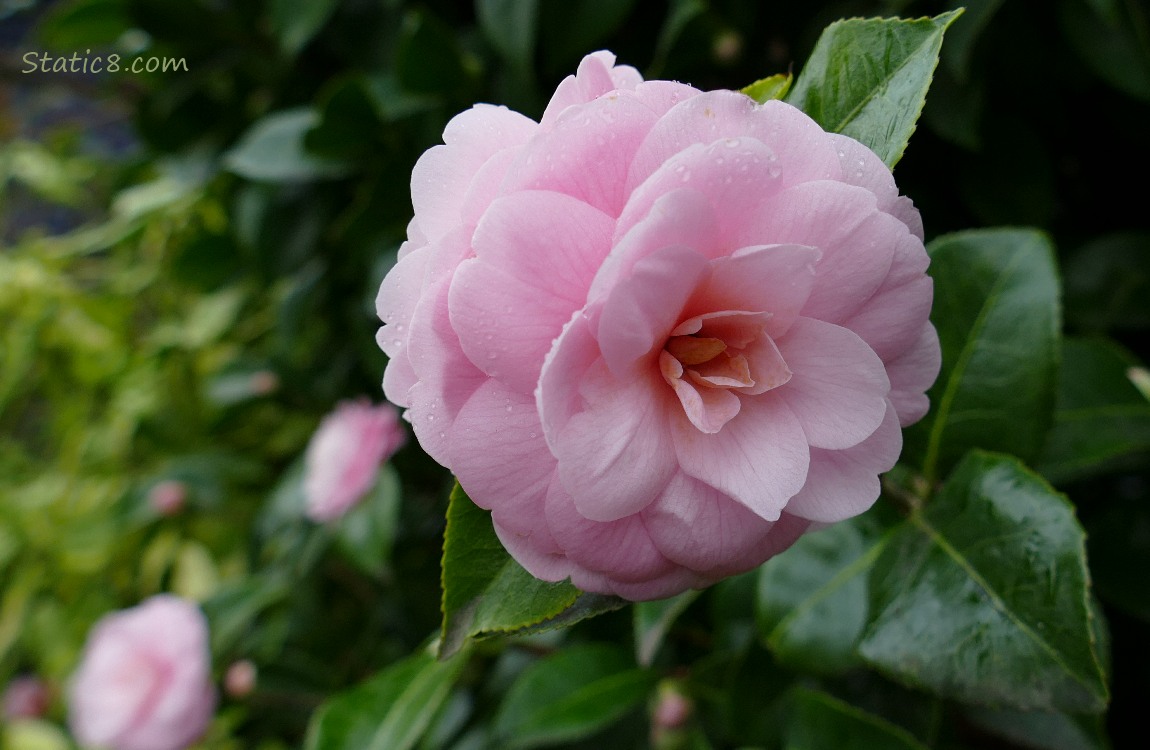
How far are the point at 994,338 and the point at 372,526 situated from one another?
2.32 feet

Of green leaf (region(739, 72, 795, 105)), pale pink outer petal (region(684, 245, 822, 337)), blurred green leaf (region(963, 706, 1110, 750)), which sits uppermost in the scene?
green leaf (region(739, 72, 795, 105))

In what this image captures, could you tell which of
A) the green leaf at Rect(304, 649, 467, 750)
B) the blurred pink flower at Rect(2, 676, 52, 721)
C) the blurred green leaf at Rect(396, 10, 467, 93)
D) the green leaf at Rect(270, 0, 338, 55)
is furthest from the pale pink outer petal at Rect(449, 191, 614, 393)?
the blurred pink flower at Rect(2, 676, 52, 721)

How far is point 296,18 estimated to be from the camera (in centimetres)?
99

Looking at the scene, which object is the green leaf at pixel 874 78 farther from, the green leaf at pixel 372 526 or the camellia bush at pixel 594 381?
the green leaf at pixel 372 526

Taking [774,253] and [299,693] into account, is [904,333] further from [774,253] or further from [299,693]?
[299,693]

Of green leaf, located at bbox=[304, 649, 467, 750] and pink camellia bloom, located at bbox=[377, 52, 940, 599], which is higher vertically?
pink camellia bloom, located at bbox=[377, 52, 940, 599]

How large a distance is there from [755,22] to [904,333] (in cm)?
65

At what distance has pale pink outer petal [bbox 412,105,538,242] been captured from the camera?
1.26 feet

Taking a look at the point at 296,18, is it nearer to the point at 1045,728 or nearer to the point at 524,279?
the point at 524,279

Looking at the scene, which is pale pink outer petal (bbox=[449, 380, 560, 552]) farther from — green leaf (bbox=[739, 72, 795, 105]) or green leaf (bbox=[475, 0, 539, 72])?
green leaf (bbox=[475, 0, 539, 72])

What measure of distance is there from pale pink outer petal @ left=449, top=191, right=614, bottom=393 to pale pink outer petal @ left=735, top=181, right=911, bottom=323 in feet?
0.22

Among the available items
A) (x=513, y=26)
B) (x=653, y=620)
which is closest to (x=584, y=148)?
(x=653, y=620)

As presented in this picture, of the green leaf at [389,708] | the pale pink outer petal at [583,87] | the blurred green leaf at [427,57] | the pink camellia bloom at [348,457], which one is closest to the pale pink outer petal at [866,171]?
the pale pink outer petal at [583,87]

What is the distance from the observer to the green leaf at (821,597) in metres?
0.57
